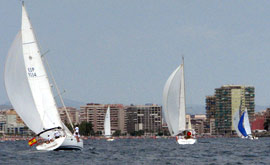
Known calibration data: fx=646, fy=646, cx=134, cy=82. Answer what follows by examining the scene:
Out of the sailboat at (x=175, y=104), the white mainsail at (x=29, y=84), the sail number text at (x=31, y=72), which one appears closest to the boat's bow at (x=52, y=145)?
the white mainsail at (x=29, y=84)

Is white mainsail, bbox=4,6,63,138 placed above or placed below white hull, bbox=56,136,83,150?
above

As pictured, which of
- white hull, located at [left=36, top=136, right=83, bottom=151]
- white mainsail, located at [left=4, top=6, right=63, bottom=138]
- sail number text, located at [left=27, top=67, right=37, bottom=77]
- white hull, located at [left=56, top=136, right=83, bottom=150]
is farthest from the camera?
sail number text, located at [left=27, top=67, right=37, bottom=77]

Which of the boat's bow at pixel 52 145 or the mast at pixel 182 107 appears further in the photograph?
the mast at pixel 182 107

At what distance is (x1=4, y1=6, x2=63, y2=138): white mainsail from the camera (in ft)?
135

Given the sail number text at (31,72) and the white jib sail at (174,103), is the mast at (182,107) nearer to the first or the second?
the white jib sail at (174,103)

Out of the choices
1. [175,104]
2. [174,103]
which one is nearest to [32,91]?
[174,103]

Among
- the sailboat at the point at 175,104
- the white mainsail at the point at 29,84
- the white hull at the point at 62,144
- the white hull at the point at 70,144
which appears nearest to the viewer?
the white mainsail at the point at 29,84

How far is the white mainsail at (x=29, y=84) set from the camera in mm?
41125

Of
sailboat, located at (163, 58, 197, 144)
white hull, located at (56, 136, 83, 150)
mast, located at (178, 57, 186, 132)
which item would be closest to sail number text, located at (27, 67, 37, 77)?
white hull, located at (56, 136, 83, 150)

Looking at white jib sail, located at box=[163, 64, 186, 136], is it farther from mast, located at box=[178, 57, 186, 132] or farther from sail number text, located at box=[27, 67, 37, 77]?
sail number text, located at box=[27, 67, 37, 77]

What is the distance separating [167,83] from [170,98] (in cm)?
157

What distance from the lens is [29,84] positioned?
41875 mm

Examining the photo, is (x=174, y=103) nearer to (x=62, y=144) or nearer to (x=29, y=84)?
(x=62, y=144)

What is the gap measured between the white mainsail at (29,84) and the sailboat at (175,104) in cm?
2453
